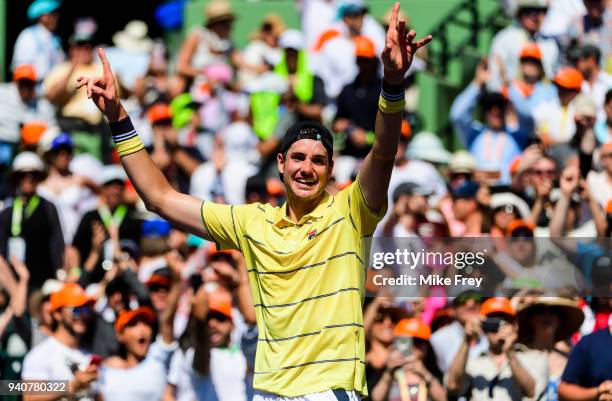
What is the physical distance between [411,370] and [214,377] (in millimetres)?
1400

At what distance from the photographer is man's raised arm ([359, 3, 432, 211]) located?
5754 millimetres

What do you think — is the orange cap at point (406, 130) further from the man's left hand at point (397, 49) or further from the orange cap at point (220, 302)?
the man's left hand at point (397, 49)

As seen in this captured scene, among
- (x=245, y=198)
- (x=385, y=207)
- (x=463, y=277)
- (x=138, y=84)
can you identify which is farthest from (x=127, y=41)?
(x=385, y=207)

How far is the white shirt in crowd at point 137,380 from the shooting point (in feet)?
30.8

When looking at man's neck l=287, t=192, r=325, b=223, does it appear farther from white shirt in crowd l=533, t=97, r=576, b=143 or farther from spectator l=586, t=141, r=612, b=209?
white shirt in crowd l=533, t=97, r=576, b=143

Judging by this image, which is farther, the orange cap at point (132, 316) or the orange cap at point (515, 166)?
the orange cap at point (515, 166)

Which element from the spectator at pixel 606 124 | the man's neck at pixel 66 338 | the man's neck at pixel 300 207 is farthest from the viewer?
the spectator at pixel 606 124

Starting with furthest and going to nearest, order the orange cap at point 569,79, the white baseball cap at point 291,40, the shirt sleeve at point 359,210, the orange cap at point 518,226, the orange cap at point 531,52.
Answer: the white baseball cap at point 291,40
the orange cap at point 531,52
the orange cap at point 569,79
the orange cap at point 518,226
the shirt sleeve at point 359,210

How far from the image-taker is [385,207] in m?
6.08

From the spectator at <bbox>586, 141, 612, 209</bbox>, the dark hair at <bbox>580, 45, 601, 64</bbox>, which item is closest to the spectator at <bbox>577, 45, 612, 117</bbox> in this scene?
the dark hair at <bbox>580, 45, 601, 64</bbox>

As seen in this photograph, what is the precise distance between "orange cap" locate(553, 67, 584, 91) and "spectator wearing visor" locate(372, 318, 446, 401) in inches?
147

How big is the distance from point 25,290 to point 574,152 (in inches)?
172

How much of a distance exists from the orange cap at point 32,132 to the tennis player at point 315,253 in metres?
6.89

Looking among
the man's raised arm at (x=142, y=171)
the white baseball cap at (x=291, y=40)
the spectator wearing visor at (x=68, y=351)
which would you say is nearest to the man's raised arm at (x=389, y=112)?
the man's raised arm at (x=142, y=171)
